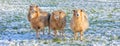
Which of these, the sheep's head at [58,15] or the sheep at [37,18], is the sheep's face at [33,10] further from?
the sheep's head at [58,15]

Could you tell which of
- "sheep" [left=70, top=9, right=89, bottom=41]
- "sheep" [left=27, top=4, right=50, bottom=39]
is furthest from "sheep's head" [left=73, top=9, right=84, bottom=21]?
"sheep" [left=27, top=4, right=50, bottom=39]

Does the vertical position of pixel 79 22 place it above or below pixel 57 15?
below

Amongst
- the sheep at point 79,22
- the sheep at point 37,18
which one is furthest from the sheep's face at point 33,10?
the sheep at point 79,22

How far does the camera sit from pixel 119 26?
16469 millimetres

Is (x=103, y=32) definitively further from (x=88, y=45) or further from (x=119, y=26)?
(x=88, y=45)

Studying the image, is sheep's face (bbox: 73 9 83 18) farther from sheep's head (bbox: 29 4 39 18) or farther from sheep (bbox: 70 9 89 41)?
sheep's head (bbox: 29 4 39 18)

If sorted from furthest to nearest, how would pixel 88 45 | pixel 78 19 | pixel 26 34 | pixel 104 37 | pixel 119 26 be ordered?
1. pixel 119 26
2. pixel 26 34
3. pixel 104 37
4. pixel 78 19
5. pixel 88 45

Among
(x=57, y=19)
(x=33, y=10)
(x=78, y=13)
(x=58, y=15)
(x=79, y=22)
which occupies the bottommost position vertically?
(x=79, y=22)

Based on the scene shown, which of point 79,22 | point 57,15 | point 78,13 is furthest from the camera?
point 57,15

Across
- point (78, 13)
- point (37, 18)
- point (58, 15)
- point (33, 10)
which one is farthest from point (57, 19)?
point (78, 13)

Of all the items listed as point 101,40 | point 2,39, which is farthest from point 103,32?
point 2,39

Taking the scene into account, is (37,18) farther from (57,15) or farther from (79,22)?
(79,22)

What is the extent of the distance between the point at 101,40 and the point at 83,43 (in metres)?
0.95

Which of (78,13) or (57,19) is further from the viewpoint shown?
(57,19)
